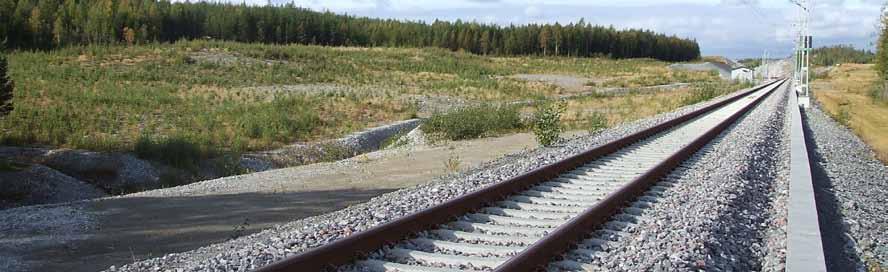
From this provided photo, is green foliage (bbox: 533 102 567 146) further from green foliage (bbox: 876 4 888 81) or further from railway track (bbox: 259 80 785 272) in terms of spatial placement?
green foliage (bbox: 876 4 888 81)

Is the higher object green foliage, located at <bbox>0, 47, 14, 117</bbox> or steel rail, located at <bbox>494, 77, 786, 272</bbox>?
green foliage, located at <bbox>0, 47, 14, 117</bbox>

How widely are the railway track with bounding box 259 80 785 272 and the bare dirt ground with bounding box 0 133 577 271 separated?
108 inches

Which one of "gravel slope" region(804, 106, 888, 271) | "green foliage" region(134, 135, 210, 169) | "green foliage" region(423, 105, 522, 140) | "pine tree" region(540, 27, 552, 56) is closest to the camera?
"gravel slope" region(804, 106, 888, 271)

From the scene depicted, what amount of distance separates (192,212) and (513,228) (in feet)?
17.6

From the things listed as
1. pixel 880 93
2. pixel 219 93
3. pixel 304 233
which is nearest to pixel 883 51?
pixel 880 93

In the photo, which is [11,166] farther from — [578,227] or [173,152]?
[578,227]

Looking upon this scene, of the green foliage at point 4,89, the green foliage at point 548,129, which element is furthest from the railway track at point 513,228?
the green foliage at point 4,89

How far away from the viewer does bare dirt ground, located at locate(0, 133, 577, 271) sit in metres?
8.25

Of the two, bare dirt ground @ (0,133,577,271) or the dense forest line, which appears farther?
the dense forest line

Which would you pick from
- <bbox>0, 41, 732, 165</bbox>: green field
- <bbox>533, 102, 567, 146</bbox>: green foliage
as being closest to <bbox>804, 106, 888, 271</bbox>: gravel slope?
<bbox>533, 102, 567, 146</bbox>: green foliage

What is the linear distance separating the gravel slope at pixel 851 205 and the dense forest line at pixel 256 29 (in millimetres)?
76435

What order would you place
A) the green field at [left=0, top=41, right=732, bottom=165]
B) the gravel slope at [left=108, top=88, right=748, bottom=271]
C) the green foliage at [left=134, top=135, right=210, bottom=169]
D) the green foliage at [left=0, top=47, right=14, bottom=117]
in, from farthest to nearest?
the green field at [left=0, top=41, right=732, bottom=165] → the green foliage at [left=0, top=47, right=14, bottom=117] → the green foliage at [left=134, top=135, right=210, bottom=169] → the gravel slope at [left=108, top=88, right=748, bottom=271]

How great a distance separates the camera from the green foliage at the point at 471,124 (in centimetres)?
2508

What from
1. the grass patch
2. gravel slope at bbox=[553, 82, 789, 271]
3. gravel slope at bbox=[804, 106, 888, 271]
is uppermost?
gravel slope at bbox=[553, 82, 789, 271]
